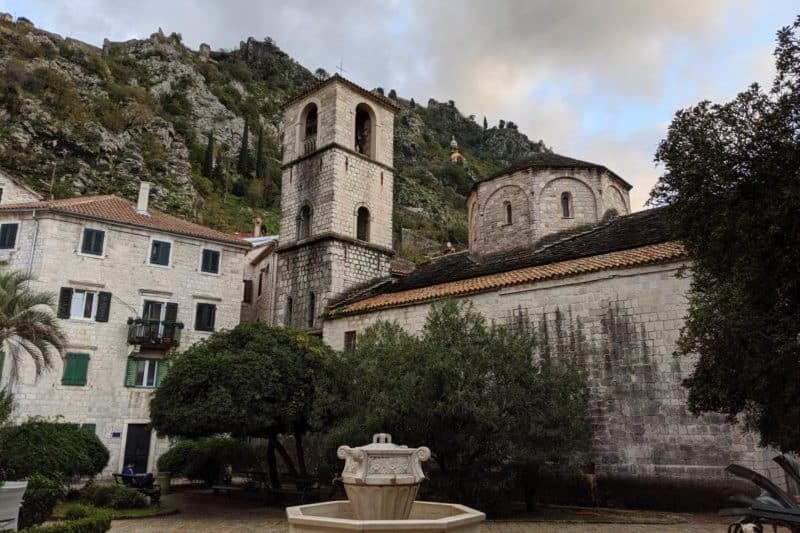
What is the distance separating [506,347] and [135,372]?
1710cm

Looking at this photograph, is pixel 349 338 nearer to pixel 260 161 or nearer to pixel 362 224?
pixel 362 224

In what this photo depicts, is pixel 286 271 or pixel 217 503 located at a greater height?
pixel 286 271

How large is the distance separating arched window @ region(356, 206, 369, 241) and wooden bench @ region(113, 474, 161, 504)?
14.4 metres

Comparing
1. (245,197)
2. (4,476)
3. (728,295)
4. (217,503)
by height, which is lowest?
(217,503)

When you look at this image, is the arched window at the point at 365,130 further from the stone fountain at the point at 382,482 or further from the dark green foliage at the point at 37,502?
the stone fountain at the point at 382,482

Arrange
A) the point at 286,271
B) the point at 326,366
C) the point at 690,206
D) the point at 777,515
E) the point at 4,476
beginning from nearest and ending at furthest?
the point at 777,515, the point at 690,206, the point at 4,476, the point at 326,366, the point at 286,271

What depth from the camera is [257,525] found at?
41.5 feet

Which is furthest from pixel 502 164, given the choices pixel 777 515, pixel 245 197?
pixel 777 515

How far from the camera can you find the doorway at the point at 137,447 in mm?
22531

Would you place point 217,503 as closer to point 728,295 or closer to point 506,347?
point 506,347

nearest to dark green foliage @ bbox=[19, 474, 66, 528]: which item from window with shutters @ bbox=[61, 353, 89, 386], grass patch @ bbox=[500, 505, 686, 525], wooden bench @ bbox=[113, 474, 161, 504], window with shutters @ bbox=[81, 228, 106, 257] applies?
wooden bench @ bbox=[113, 474, 161, 504]

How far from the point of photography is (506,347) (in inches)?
540

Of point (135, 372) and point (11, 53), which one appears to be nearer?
point (135, 372)

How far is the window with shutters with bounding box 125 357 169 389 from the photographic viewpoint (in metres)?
23.0
